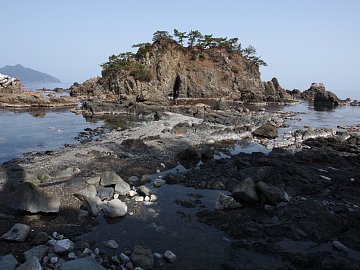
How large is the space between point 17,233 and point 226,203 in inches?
312

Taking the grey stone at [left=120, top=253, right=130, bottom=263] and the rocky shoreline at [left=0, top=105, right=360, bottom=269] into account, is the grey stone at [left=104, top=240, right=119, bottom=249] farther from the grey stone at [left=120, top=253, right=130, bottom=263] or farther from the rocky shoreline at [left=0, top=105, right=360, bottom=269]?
the grey stone at [left=120, top=253, right=130, bottom=263]

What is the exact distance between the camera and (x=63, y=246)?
928cm

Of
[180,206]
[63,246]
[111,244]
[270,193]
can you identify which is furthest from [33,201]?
[270,193]

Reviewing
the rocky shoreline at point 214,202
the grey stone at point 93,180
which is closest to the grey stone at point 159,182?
the rocky shoreline at point 214,202

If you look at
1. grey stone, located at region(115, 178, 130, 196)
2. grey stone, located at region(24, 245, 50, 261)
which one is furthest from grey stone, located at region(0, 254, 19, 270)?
grey stone, located at region(115, 178, 130, 196)

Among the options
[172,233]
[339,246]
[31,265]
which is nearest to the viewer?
[31,265]

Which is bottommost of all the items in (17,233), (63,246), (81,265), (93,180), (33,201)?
(63,246)

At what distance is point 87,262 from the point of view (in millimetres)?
8273

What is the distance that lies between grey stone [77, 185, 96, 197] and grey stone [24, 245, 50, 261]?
13.2ft

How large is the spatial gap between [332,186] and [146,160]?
36.5 feet

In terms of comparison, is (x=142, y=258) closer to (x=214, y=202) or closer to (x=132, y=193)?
(x=132, y=193)

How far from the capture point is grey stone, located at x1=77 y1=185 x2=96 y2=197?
1321cm

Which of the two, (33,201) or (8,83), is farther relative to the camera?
(8,83)

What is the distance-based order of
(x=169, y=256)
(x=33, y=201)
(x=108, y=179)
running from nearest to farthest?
1. (x=169, y=256)
2. (x=33, y=201)
3. (x=108, y=179)
